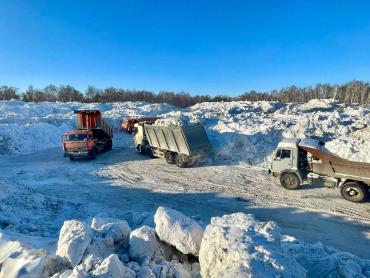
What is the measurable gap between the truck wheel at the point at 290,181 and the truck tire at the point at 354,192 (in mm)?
1933

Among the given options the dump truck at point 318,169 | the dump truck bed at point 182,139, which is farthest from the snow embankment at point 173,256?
the dump truck bed at point 182,139

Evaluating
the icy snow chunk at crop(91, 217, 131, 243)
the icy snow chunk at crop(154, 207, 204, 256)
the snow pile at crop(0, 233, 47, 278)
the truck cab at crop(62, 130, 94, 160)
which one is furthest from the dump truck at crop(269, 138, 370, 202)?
the truck cab at crop(62, 130, 94, 160)

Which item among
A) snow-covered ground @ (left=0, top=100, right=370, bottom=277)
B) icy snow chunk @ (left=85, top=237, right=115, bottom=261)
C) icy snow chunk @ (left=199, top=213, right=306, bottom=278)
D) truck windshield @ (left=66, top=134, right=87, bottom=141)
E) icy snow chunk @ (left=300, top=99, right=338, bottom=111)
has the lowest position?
snow-covered ground @ (left=0, top=100, right=370, bottom=277)

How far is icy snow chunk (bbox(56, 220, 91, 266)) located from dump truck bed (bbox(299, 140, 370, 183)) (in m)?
10.5

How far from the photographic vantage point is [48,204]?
12.2 meters

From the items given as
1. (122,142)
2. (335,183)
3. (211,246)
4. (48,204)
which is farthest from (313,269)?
(122,142)

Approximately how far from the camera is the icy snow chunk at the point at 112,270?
466cm

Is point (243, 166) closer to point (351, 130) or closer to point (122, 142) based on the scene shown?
point (351, 130)

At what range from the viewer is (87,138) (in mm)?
20875

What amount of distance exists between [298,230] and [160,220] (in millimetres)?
5928

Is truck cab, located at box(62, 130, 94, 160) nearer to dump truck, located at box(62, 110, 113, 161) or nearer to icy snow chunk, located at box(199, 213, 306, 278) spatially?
dump truck, located at box(62, 110, 113, 161)

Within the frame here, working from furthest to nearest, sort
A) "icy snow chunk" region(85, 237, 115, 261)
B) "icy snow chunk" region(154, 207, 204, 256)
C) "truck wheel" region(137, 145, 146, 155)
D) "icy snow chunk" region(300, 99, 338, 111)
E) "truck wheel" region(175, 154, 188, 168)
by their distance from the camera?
1. "icy snow chunk" region(300, 99, 338, 111)
2. "truck wheel" region(137, 145, 146, 155)
3. "truck wheel" region(175, 154, 188, 168)
4. "icy snow chunk" region(154, 207, 204, 256)
5. "icy snow chunk" region(85, 237, 115, 261)

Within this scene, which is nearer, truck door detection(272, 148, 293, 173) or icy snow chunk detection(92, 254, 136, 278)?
icy snow chunk detection(92, 254, 136, 278)

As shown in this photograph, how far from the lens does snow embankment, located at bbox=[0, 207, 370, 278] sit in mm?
4727
